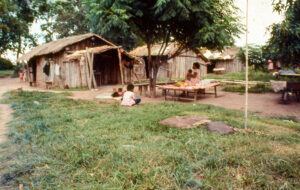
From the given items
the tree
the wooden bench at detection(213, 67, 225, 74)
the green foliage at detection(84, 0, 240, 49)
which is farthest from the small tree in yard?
the wooden bench at detection(213, 67, 225, 74)

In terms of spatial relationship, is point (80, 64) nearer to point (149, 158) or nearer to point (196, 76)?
point (196, 76)

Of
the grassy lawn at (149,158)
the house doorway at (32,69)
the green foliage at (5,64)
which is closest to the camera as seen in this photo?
the grassy lawn at (149,158)

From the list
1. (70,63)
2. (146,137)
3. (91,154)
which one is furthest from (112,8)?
(70,63)

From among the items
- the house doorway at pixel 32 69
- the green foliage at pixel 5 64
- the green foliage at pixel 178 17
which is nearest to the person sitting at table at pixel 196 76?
the green foliage at pixel 178 17

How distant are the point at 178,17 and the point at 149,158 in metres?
6.72

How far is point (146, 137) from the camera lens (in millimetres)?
3771

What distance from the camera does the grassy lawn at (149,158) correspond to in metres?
2.35

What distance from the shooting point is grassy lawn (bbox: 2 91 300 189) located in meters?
2.35

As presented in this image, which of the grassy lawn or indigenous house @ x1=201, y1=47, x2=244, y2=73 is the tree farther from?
indigenous house @ x1=201, y1=47, x2=244, y2=73

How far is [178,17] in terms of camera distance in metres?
8.39

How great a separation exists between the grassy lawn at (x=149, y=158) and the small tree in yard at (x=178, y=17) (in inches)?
183

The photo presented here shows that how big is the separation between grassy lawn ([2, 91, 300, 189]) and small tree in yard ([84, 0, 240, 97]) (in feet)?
15.3

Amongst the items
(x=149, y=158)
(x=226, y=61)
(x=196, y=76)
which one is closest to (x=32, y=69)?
(x=196, y=76)

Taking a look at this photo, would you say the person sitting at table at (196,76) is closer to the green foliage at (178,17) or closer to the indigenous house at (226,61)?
the green foliage at (178,17)
